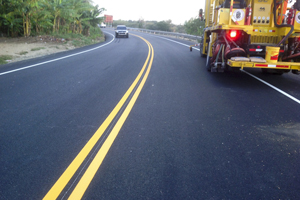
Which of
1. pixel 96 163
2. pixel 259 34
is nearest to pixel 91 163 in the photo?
pixel 96 163

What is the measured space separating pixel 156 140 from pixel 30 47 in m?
15.7

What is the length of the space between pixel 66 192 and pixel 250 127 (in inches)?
134

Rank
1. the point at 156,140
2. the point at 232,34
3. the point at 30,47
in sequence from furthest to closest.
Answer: the point at 30,47 < the point at 232,34 < the point at 156,140

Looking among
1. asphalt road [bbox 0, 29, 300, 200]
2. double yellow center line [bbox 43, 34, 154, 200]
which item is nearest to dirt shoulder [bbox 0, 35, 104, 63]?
asphalt road [bbox 0, 29, 300, 200]

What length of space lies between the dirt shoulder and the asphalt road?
732 cm

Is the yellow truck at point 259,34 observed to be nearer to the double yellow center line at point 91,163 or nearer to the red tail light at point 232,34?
the red tail light at point 232,34

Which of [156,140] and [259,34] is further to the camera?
[259,34]

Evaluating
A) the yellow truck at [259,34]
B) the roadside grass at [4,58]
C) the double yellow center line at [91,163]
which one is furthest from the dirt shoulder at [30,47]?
the yellow truck at [259,34]

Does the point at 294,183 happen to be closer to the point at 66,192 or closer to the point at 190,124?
the point at 190,124

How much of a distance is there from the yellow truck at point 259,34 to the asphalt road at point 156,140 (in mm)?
1075

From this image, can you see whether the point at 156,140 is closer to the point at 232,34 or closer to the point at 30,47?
the point at 232,34

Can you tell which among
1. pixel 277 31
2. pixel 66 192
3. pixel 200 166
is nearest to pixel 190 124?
pixel 200 166

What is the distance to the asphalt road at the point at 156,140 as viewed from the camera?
9.65 ft

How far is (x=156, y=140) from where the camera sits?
4.09 m
